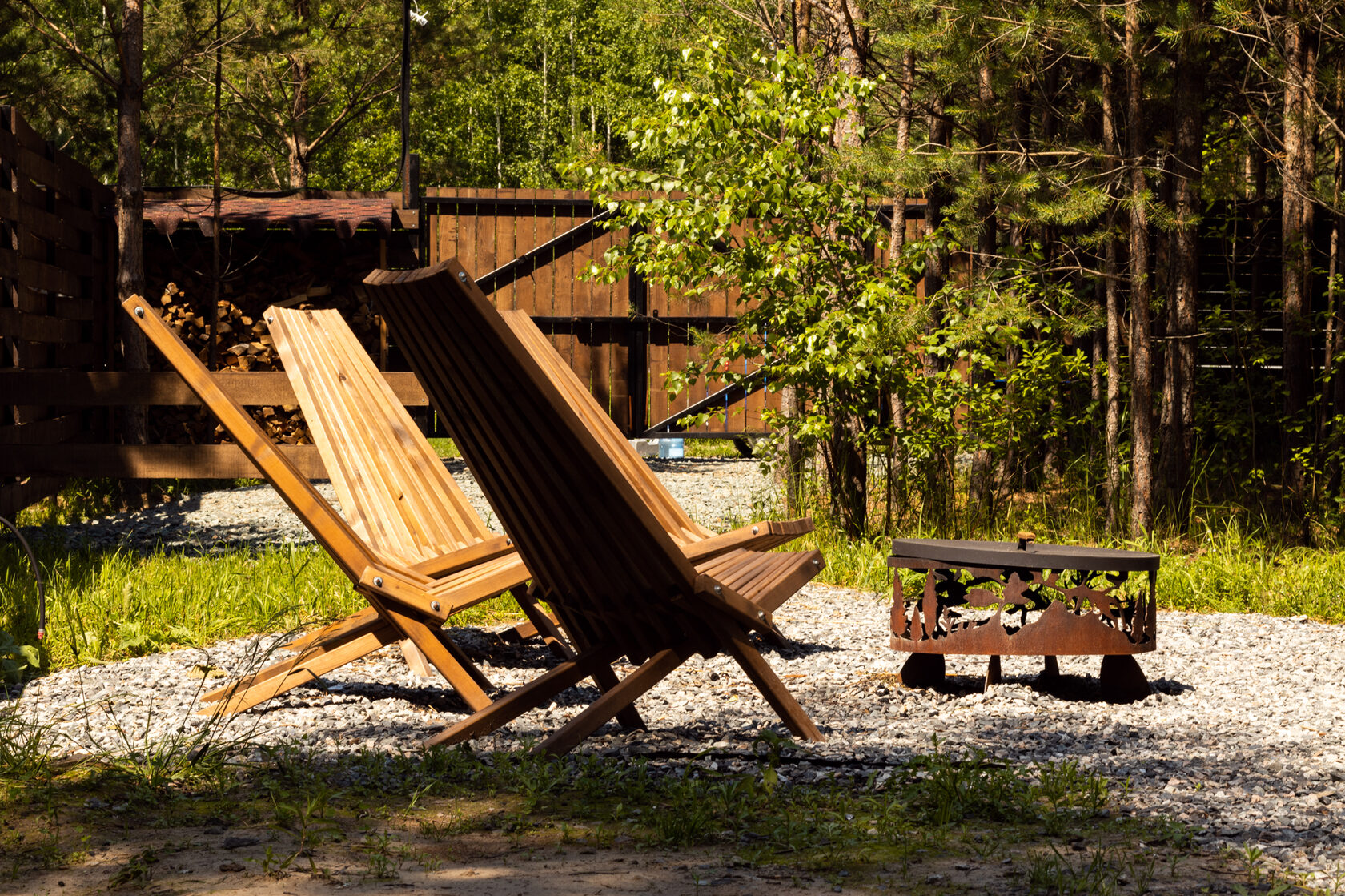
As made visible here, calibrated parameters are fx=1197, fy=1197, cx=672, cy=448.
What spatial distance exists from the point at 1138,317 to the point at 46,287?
5.86m

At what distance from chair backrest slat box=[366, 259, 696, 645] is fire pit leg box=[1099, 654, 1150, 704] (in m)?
1.48

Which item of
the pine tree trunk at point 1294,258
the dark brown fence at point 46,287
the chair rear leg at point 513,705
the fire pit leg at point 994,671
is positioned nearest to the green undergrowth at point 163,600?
the dark brown fence at point 46,287

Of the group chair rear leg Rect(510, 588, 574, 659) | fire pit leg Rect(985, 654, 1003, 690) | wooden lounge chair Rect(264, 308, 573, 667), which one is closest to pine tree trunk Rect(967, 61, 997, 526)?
fire pit leg Rect(985, 654, 1003, 690)

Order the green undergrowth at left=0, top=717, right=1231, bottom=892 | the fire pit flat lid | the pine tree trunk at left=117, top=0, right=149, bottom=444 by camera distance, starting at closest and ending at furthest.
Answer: the green undergrowth at left=0, top=717, right=1231, bottom=892
the fire pit flat lid
the pine tree trunk at left=117, top=0, right=149, bottom=444

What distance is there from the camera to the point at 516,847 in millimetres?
2152

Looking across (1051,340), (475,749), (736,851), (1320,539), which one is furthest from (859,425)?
(736,851)

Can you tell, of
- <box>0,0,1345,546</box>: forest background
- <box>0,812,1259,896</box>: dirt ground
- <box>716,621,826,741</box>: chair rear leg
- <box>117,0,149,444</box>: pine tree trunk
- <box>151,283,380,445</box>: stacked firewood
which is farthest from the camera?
<box>151,283,380,445</box>: stacked firewood

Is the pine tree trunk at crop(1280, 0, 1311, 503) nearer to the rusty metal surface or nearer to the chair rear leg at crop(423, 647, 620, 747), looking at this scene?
the rusty metal surface

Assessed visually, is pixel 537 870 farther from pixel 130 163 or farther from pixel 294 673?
pixel 130 163

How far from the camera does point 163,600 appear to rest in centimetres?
434

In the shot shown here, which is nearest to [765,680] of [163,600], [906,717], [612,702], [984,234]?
[612,702]

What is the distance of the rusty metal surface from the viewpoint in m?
3.50

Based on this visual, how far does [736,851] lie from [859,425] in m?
4.42

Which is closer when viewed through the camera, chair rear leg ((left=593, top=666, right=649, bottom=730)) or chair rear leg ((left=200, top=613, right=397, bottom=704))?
chair rear leg ((left=593, top=666, right=649, bottom=730))
